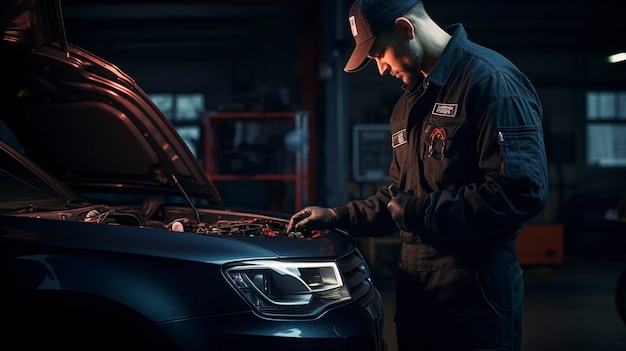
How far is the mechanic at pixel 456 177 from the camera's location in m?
2.09

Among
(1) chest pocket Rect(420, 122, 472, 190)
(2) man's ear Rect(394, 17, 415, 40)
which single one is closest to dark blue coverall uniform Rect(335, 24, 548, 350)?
(1) chest pocket Rect(420, 122, 472, 190)

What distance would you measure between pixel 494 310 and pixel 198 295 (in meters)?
0.89

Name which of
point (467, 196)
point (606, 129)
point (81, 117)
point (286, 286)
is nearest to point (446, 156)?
point (467, 196)

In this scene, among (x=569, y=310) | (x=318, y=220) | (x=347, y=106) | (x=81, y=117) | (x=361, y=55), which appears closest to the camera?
(x=361, y=55)

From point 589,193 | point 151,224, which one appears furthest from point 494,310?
point 589,193

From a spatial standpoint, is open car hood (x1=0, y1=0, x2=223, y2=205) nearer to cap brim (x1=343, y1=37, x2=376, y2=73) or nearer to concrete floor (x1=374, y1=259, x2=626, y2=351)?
cap brim (x1=343, y1=37, x2=376, y2=73)

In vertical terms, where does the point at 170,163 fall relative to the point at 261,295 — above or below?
above

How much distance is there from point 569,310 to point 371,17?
4.78 meters

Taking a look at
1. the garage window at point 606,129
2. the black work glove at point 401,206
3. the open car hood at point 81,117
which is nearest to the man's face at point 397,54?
the black work glove at point 401,206

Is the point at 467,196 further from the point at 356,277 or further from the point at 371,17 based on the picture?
the point at 371,17

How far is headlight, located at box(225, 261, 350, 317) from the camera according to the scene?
6.98 feet

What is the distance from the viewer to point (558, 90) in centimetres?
1296

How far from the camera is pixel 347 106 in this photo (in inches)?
314

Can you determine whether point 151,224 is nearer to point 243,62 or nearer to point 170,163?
point 170,163
